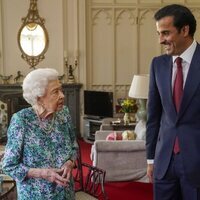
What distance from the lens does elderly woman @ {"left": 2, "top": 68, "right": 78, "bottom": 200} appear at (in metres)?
1.90

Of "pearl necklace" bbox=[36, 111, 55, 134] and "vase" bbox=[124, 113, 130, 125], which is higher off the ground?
"pearl necklace" bbox=[36, 111, 55, 134]

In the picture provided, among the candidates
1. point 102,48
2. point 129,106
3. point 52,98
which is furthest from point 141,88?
point 102,48

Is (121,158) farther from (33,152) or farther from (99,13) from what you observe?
(99,13)

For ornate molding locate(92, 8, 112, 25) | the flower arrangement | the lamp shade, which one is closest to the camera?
the lamp shade

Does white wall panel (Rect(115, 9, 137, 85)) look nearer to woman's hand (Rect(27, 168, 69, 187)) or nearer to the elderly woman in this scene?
the elderly woman

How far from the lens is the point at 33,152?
6.33 feet

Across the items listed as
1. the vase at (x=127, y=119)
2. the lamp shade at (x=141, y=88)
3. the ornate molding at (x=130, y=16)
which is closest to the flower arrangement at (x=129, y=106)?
A: the vase at (x=127, y=119)

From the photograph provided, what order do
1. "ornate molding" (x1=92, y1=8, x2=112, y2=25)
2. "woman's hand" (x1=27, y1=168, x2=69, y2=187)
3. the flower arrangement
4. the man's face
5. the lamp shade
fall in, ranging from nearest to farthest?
the man's face
"woman's hand" (x1=27, y1=168, x2=69, y2=187)
the lamp shade
the flower arrangement
"ornate molding" (x1=92, y1=8, x2=112, y2=25)

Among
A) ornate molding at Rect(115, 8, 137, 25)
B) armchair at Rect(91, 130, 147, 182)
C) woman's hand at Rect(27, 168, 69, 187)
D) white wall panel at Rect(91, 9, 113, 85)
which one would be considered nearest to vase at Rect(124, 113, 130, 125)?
armchair at Rect(91, 130, 147, 182)

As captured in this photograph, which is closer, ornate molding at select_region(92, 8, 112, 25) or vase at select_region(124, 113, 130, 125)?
vase at select_region(124, 113, 130, 125)

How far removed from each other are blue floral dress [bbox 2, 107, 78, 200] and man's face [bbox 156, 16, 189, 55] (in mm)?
675

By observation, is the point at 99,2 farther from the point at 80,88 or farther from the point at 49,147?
the point at 49,147

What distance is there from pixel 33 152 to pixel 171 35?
0.87m

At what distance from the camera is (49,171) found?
1.91m
